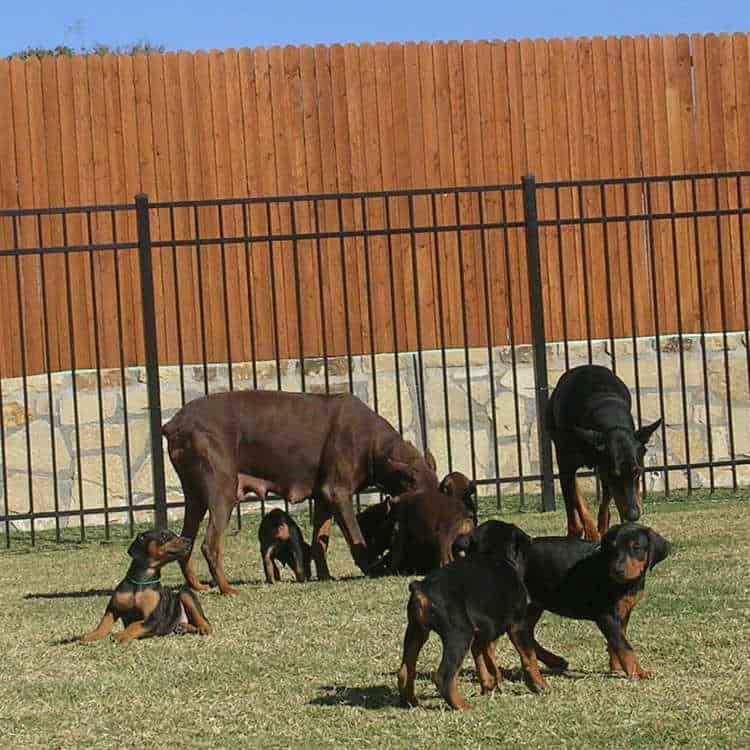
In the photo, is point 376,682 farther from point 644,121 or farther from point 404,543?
point 644,121

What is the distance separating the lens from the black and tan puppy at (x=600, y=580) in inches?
281

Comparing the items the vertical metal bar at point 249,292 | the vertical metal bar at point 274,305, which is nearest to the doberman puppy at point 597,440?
the vertical metal bar at point 274,305

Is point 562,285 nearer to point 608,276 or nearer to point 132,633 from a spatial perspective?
point 608,276

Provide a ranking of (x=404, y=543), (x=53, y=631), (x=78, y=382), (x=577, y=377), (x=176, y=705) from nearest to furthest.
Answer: (x=176, y=705), (x=53, y=631), (x=404, y=543), (x=577, y=377), (x=78, y=382)

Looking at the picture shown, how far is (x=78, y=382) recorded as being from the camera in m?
15.8

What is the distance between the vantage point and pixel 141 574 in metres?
8.63

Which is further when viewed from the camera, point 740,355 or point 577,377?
point 740,355

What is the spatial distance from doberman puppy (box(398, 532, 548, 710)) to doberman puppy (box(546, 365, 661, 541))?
340 centimetres

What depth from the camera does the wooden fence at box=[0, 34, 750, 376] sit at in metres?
15.9

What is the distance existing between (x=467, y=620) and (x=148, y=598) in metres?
2.58

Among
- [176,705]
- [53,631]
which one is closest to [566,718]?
[176,705]

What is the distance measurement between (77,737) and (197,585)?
3909 mm

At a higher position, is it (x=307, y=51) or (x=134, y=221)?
(x=307, y=51)


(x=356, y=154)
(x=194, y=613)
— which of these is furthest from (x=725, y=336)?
(x=194, y=613)
